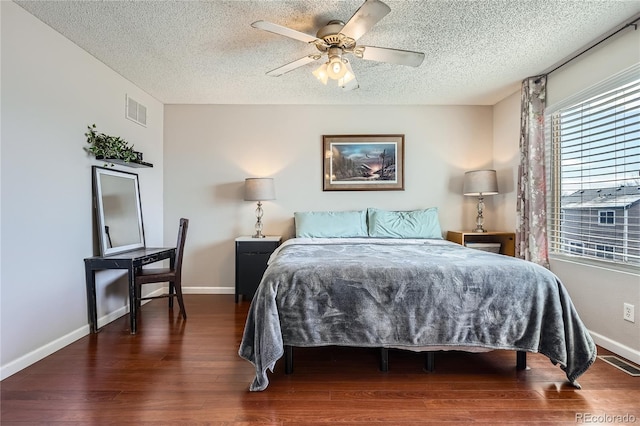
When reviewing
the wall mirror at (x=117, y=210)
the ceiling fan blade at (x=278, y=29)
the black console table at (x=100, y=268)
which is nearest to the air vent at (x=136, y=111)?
the wall mirror at (x=117, y=210)

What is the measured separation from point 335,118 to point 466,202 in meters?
2.08

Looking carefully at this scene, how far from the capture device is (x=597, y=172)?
2.59 m

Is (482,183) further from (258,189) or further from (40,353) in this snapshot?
(40,353)

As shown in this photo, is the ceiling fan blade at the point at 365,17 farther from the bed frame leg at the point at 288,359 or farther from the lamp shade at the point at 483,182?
the lamp shade at the point at 483,182

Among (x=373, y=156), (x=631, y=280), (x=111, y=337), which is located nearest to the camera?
(x=631, y=280)

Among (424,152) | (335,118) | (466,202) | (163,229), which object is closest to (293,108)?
(335,118)

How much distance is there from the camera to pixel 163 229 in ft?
13.6

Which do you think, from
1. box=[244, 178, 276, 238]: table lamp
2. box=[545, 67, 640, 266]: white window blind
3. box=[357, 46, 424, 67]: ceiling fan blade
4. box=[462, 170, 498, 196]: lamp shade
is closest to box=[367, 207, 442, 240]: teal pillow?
box=[462, 170, 498, 196]: lamp shade

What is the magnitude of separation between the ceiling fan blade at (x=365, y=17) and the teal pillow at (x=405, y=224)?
221 cm

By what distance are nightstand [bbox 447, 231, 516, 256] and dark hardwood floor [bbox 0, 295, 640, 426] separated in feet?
4.58

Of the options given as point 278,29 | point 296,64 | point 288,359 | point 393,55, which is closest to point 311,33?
point 296,64

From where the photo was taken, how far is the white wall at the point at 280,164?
4152 mm

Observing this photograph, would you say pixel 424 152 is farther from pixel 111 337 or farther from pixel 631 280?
pixel 111 337

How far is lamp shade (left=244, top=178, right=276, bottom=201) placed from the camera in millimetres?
3791
